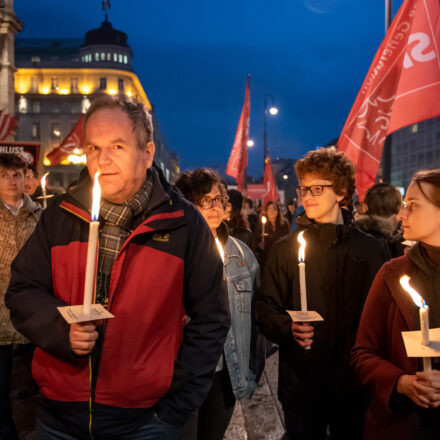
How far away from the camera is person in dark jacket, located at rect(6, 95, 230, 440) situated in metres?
1.95

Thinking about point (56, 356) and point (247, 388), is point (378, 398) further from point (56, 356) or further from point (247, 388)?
point (56, 356)

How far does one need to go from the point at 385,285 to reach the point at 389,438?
2.25 feet

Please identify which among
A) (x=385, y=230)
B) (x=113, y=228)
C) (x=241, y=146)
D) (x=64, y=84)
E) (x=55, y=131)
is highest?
(x=64, y=84)

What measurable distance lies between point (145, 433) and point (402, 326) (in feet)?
4.05

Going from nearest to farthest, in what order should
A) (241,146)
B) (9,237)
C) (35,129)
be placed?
(9,237) → (241,146) → (35,129)

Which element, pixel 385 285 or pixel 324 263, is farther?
pixel 324 263

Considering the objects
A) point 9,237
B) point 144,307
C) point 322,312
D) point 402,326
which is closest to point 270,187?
point 9,237

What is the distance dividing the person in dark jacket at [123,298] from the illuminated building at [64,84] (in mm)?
76297

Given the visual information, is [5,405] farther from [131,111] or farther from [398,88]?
[398,88]

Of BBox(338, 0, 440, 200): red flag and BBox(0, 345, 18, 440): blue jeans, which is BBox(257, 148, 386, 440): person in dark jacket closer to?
BBox(338, 0, 440, 200): red flag

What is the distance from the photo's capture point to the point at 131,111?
87.7 inches

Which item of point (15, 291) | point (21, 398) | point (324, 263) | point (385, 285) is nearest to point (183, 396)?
point (15, 291)

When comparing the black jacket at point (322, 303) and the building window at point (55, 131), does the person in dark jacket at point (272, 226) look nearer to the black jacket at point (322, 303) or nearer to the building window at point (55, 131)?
the black jacket at point (322, 303)

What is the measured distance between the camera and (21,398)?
15.8 ft
